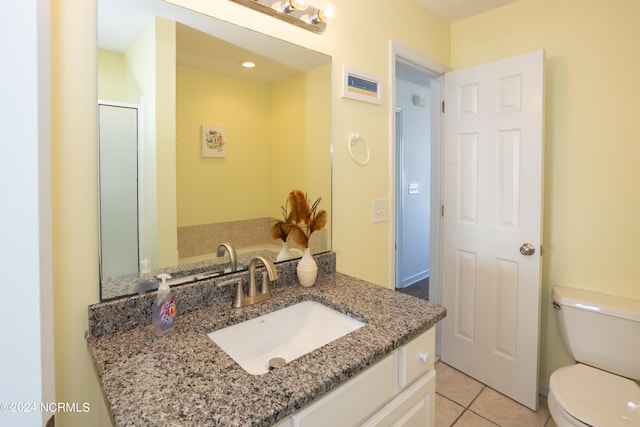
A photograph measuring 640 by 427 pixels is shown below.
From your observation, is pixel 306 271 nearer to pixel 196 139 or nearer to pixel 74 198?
pixel 196 139

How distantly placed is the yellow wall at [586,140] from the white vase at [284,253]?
1625 mm

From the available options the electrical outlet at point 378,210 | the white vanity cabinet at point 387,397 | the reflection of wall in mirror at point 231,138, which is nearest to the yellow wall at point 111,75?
the reflection of wall in mirror at point 231,138

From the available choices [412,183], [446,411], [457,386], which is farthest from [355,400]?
[412,183]

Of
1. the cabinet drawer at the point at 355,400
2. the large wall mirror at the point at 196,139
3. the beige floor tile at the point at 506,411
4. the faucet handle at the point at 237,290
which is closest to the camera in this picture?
the cabinet drawer at the point at 355,400

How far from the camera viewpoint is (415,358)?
104 centimetres

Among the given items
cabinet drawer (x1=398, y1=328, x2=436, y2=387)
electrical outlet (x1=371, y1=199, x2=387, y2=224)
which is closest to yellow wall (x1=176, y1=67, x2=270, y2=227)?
electrical outlet (x1=371, y1=199, x2=387, y2=224)

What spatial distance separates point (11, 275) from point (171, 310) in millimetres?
433

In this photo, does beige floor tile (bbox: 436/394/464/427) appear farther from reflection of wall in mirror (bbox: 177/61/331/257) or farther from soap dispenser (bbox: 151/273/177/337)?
soap dispenser (bbox: 151/273/177/337)

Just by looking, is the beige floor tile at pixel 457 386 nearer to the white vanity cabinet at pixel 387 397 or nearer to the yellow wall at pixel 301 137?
the white vanity cabinet at pixel 387 397

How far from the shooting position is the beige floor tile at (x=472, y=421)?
1.78m

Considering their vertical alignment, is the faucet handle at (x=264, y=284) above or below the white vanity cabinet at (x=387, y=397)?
above

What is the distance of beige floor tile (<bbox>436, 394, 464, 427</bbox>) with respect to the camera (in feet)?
5.90

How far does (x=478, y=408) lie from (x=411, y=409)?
117 cm

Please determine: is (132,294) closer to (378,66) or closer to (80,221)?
(80,221)
